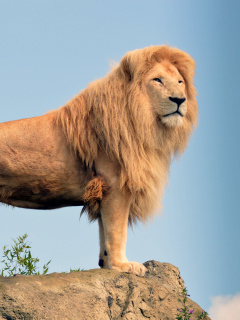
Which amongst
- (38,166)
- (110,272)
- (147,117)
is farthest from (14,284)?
(147,117)

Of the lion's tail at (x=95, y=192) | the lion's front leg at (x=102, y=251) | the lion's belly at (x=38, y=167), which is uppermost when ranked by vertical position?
the lion's belly at (x=38, y=167)

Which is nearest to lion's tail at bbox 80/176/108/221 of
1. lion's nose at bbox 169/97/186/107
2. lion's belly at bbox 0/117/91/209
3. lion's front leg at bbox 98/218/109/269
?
lion's belly at bbox 0/117/91/209

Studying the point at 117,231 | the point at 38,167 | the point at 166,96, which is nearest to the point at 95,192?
the point at 117,231

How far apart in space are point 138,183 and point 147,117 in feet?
2.06

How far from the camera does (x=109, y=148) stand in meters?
5.83

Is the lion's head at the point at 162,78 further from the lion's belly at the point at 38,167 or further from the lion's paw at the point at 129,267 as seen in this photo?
the lion's paw at the point at 129,267

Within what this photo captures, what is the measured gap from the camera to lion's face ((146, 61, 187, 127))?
579 centimetres

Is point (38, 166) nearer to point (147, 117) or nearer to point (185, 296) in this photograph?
point (147, 117)

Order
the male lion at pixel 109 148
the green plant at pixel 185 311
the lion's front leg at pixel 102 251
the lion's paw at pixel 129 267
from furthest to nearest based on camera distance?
the lion's front leg at pixel 102 251, the male lion at pixel 109 148, the lion's paw at pixel 129 267, the green plant at pixel 185 311

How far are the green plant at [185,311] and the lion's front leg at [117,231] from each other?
0.43m

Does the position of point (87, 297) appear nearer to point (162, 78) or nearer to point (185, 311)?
point (185, 311)

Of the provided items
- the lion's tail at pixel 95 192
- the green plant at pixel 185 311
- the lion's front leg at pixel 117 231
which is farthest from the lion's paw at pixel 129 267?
the lion's tail at pixel 95 192

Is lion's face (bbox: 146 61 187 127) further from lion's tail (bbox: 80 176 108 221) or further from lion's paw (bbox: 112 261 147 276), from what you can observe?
lion's paw (bbox: 112 261 147 276)

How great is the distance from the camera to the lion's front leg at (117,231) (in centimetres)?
564
